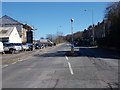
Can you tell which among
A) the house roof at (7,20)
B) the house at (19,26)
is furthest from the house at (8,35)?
the house roof at (7,20)

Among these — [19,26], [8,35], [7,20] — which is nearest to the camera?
[8,35]

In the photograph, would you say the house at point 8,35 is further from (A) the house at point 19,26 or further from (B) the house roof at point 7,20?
(B) the house roof at point 7,20

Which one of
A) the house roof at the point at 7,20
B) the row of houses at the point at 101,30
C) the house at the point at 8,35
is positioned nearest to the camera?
the house at the point at 8,35

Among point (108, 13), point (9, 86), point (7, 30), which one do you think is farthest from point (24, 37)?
point (9, 86)

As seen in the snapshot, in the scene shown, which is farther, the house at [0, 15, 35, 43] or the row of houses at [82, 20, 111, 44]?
the house at [0, 15, 35, 43]

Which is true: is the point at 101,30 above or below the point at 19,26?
below

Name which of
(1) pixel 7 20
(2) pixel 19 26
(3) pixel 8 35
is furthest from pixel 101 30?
(3) pixel 8 35

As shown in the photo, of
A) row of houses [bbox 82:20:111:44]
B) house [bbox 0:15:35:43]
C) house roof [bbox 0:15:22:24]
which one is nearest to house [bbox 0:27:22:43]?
house [bbox 0:15:35:43]

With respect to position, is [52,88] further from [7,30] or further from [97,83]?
[7,30]

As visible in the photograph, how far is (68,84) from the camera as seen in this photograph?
424 inches

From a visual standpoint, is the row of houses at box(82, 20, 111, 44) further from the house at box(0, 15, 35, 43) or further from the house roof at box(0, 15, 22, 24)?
the house roof at box(0, 15, 22, 24)

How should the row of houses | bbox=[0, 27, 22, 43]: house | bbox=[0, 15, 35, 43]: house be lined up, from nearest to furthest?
1. bbox=[0, 27, 22, 43]: house
2. the row of houses
3. bbox=[0, 15, 35, 43]: house

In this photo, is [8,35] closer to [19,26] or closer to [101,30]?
[19,26]

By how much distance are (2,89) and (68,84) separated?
275 cm
